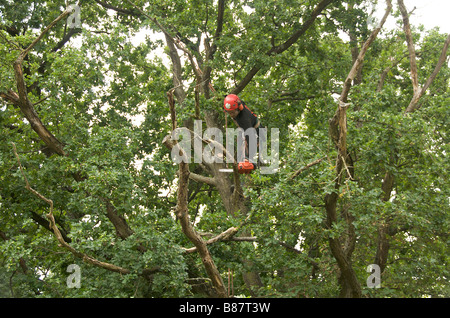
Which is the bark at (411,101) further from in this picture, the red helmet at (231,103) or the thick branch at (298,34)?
the red helmet at (231,103)

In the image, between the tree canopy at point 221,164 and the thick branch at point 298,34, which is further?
the thick branch at point 298,34

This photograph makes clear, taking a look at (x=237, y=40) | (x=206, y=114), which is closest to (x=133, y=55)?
(x=206, y=114)

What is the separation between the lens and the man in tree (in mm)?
7270

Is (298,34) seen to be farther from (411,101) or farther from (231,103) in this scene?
(231,103)

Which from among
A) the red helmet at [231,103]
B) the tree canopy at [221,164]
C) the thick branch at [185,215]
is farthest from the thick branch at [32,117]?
the thick branch at [185,215]

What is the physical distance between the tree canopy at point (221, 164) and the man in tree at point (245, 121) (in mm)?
305

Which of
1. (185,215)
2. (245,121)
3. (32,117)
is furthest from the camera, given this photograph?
(32,117)

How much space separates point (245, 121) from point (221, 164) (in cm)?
Result: 285

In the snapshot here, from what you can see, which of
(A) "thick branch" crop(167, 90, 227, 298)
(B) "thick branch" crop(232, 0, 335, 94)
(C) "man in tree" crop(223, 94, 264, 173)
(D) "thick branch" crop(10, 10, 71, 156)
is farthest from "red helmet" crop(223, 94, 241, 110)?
→ (D) "thick branch" crop(10, 10, 71, 156)

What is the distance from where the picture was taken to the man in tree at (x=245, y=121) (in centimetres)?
727

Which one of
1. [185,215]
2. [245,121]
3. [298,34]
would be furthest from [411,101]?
[185,215]

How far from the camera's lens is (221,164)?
1027 cm

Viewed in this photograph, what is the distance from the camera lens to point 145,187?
9.33m
